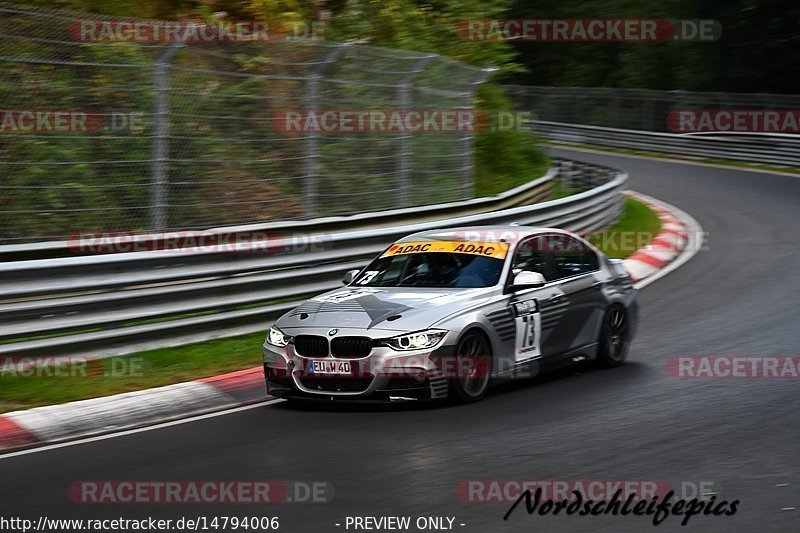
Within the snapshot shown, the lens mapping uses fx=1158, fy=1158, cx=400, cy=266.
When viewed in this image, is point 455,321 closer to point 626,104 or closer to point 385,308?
point 385,308

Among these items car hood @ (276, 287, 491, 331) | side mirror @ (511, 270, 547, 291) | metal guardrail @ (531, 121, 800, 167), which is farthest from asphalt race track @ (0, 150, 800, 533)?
metal guardrail @ (531, 121, 800, 167)

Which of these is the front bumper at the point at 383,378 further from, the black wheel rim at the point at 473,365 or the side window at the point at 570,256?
the side window at the point at 570,256

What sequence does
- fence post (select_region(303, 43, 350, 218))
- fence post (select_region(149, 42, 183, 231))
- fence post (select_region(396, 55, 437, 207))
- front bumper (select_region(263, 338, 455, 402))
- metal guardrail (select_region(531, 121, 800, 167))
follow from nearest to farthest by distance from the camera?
1. front bumper (select_region(263, 338, 455, 402))
2. fence post (select_region(149, 42, 183, 231))
3. fence post (select_region(303, 43, 350, 218))
4. fence post (select_region(396, 55, 437, 207))
5. metal guardrail (select_region(531, 121, 800, 167))

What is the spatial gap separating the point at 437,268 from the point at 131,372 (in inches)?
112

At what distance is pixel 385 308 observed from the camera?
881cm

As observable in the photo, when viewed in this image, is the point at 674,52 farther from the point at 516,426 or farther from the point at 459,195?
the point at 516,426

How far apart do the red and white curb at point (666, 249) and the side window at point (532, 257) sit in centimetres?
474

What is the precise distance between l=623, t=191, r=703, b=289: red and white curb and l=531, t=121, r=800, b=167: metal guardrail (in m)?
9.80

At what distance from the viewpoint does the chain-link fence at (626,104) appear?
123 feet

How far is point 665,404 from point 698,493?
2.42m

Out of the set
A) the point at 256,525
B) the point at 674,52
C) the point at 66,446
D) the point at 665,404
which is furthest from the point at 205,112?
the point at 674,52

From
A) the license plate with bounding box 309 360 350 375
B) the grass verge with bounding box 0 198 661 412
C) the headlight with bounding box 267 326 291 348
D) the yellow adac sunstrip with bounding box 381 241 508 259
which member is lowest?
the grass verge with bounding box 0 198 661 412

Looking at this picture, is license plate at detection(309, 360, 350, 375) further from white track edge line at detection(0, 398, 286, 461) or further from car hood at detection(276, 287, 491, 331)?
white track edge line at detection(0, 398, 286, 461)

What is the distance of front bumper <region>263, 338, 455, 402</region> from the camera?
8.38 metres
